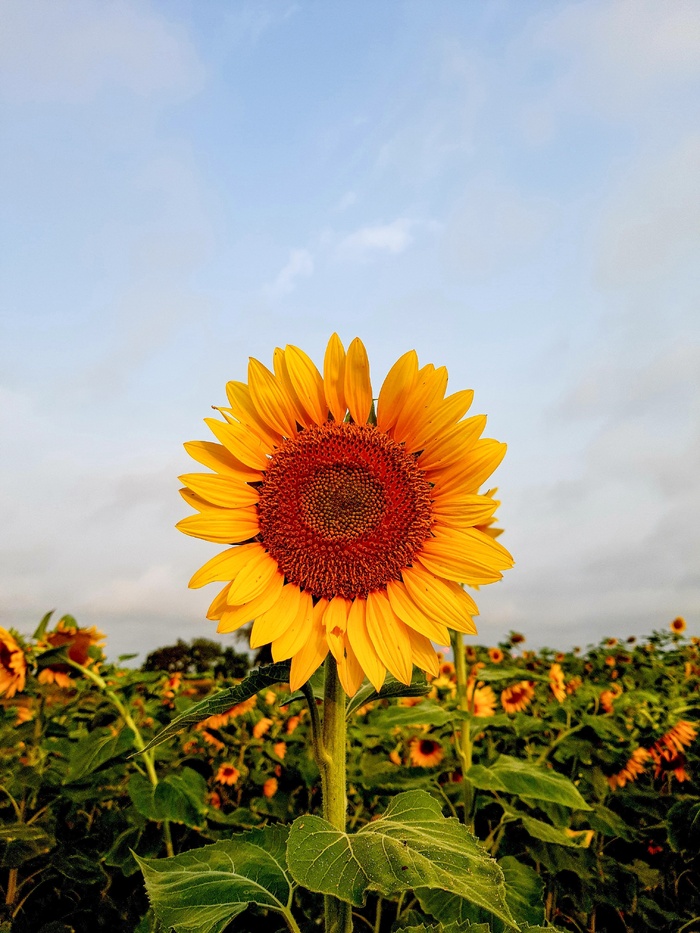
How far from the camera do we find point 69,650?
2.97 m

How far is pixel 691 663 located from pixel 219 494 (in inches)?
293

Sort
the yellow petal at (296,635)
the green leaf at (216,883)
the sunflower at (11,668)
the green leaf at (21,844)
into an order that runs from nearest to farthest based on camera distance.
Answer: the green leaf at (216,883), the yellow petal at (296,635), the green leaf at (21,844), the sunflower at (11,668)

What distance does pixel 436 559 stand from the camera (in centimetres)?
188

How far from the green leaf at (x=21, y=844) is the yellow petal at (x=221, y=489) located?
1.95m

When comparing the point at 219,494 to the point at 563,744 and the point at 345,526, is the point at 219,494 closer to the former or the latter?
the point at 345,526

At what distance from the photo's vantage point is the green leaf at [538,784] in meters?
2.46

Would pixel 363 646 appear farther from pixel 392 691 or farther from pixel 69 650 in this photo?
pixel 69 650

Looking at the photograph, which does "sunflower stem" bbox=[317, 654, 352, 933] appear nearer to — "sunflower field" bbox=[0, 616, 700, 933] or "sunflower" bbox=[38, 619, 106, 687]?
"sunflower field" bbox=[0, 616, 700, 933]

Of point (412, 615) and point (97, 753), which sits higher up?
point (412, 615)

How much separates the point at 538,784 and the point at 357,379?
160 cm

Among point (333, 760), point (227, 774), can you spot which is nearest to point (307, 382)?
point (333, 760)

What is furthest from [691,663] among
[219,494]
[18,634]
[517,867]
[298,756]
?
[219,494]

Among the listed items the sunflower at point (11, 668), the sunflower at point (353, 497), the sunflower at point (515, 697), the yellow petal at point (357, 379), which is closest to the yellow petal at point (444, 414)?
the sunflower at point (353, 497)

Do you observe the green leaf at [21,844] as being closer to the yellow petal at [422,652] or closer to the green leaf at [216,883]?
the green leaf at [216,883]
